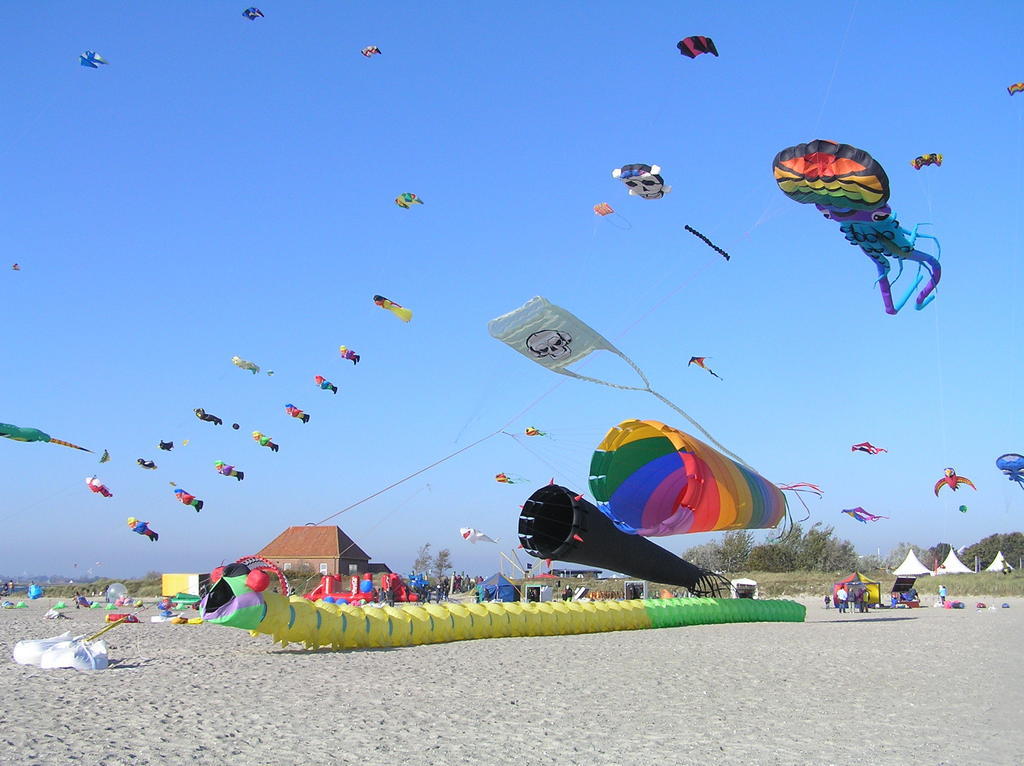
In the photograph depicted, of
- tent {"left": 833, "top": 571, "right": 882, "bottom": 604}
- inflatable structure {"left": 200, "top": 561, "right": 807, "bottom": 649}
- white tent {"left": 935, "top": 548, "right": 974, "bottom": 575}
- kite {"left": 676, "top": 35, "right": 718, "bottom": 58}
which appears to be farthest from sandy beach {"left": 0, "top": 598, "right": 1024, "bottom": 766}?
white tent {"left": 935, "top": 548, "right": 974, "bottom": 575}

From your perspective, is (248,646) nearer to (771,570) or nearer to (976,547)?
(771,570)

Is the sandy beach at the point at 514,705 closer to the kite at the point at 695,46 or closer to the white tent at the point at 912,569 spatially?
the kite at the point at 695,46

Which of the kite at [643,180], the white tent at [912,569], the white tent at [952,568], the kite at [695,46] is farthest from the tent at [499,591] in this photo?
the white tent at [952,568]

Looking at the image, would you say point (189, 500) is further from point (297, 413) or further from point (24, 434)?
point (24, 434)

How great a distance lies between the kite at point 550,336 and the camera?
15570mm

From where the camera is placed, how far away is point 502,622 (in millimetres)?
16516

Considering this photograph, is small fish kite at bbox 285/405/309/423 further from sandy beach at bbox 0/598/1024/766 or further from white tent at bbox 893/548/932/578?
white tent at bbox 893/548/932/578

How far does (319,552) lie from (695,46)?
4261 centimetres

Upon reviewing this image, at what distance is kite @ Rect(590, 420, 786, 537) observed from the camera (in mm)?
20375

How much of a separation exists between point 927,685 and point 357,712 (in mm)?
7379

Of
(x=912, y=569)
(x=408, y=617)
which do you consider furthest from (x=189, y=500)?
(x=912, y=569)

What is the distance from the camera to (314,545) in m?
52.6

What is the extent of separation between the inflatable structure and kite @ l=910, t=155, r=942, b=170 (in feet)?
35.0

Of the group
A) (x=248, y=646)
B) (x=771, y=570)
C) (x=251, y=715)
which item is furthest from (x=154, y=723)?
(x=771, y=570)
